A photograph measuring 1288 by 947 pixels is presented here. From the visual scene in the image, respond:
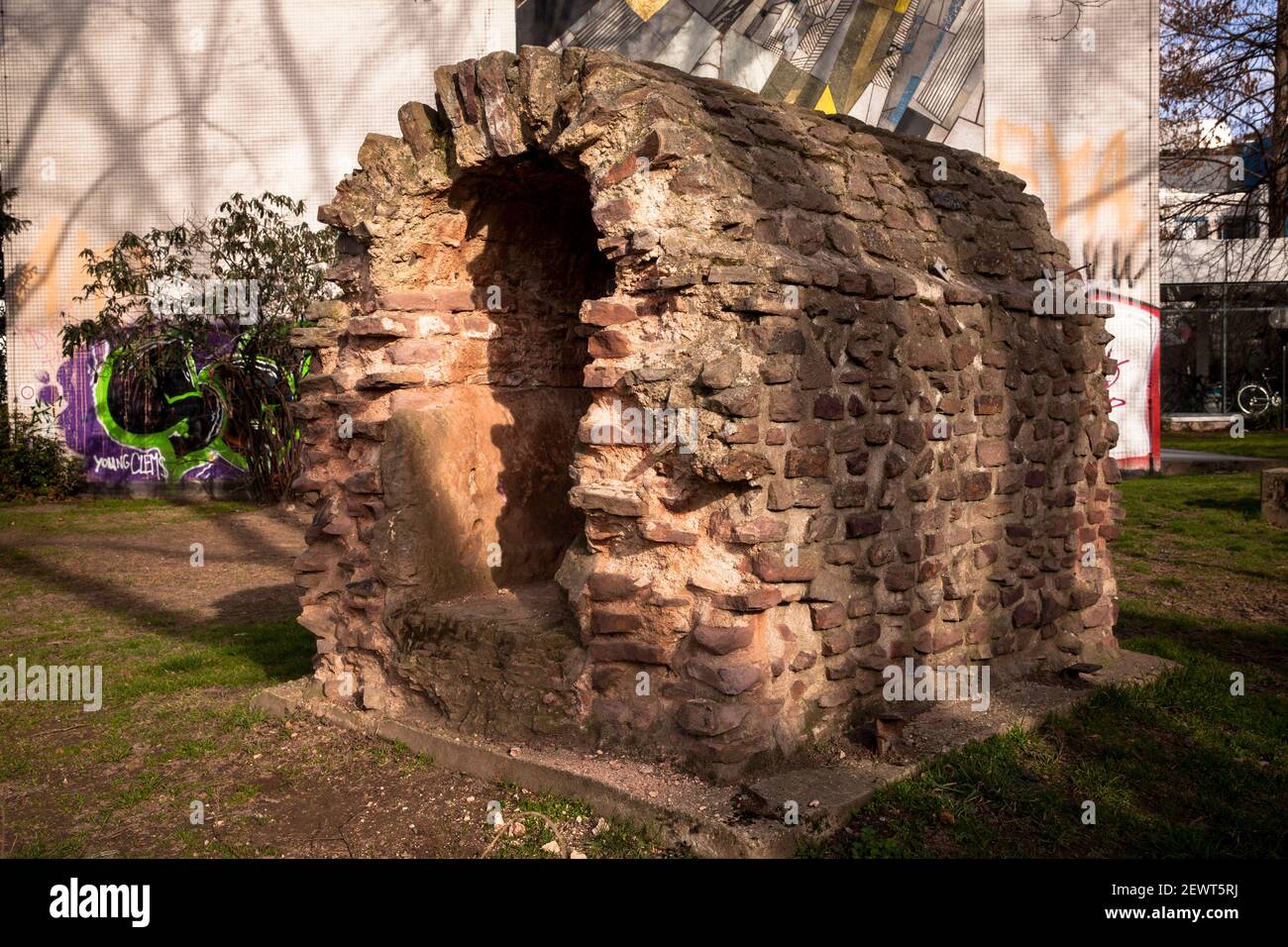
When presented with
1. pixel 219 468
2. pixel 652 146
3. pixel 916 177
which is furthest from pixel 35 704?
pixel 219 468

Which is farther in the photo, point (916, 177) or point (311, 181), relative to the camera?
point (311, 181)

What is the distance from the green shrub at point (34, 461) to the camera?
14570 mm

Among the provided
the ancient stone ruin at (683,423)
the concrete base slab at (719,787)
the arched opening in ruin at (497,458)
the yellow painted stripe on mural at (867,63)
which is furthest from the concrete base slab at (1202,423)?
the arched opening in ruin at (497,458)

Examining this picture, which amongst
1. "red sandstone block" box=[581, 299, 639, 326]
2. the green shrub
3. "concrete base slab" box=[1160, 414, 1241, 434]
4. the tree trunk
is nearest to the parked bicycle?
"concrete base slab" box=[1160, 414, 1241, 434]

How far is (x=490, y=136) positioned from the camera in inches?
184

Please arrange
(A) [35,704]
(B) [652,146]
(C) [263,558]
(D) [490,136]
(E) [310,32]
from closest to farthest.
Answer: (B) [652,146], (D) [490,136], (A) [35,704], (C) [263,558], (E) [310,32]

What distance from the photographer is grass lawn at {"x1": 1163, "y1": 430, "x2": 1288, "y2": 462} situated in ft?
54.5

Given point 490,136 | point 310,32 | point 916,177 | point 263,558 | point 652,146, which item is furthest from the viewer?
point 310,32

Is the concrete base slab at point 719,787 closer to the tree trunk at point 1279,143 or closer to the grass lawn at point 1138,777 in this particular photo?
the grass lawn at point 1138,777

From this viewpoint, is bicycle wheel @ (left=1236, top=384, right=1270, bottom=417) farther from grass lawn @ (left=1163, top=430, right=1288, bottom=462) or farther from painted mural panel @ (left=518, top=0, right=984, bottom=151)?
painted mural panel @ (left=518, top=0, right=984, bottom=151)

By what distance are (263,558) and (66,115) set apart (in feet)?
26.5

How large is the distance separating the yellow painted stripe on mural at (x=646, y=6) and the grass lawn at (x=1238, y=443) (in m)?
8.55

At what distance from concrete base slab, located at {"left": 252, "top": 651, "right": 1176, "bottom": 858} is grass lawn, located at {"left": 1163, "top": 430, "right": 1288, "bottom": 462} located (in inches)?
522

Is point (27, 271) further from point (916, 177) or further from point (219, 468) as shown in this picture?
point (916, 177)
